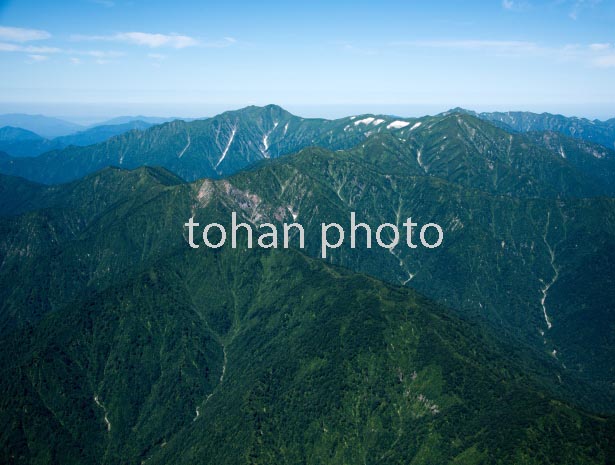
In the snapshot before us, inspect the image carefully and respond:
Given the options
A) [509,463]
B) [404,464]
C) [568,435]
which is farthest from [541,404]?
[404,464]

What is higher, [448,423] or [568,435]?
[568,435]

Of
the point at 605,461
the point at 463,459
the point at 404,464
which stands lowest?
the point at 404,464

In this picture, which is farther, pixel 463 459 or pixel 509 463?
pixel 463 459

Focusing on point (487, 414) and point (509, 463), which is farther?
point (487, 414)

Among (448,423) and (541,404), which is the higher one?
(541,404)

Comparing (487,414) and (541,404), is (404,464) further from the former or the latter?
(541,404)

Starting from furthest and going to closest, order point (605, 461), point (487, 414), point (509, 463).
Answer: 1. point (487, 414)
2. point (509, 463)
3. point (605, 461)

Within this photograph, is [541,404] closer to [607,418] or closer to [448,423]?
[607,418]

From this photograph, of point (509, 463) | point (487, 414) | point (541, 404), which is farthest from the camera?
point (487, 414)

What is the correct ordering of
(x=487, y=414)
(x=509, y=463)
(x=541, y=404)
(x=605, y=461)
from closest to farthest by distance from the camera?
(x=605, y=461) < (x=509, y=463) < (x=541, y=404) < (x=487, y=414)
